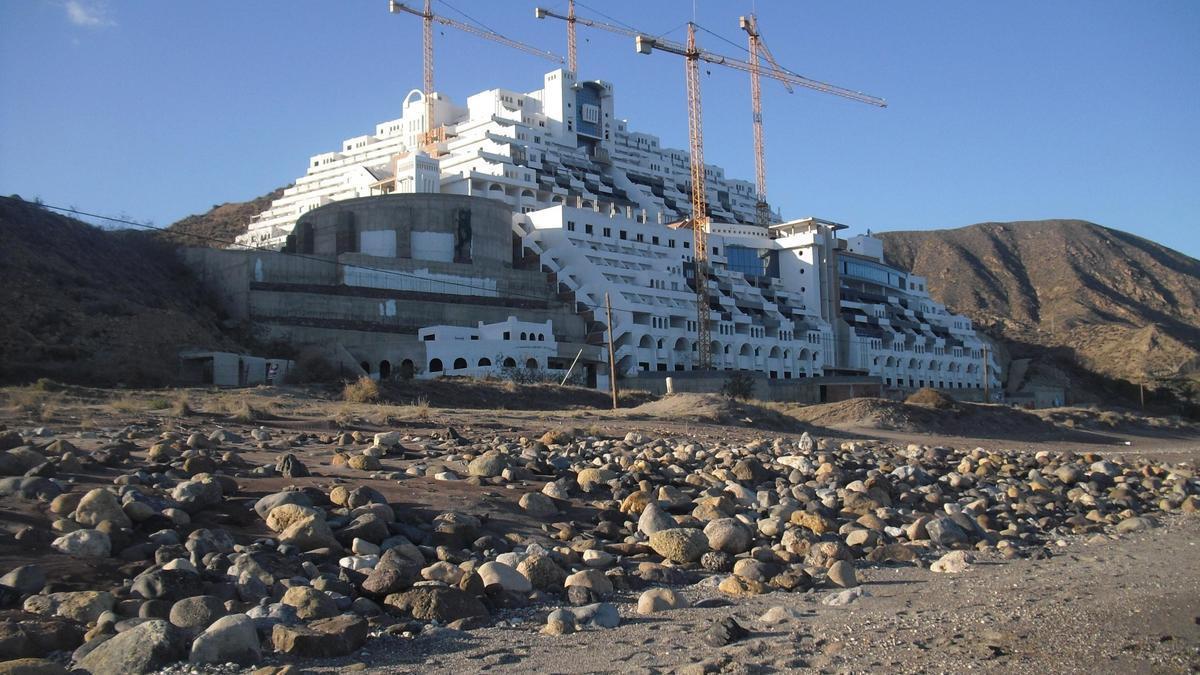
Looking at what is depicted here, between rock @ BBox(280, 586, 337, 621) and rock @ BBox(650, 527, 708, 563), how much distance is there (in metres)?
4.15

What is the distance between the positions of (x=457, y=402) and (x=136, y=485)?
2854cm

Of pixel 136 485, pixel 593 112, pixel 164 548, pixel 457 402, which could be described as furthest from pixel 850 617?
pixel 593 112

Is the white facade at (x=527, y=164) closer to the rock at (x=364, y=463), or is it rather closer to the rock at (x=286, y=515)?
the rock at (x=364, y=463)

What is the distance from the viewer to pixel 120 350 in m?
45.2

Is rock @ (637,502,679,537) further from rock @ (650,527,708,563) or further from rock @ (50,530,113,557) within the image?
rock @ (50,530,113,557)

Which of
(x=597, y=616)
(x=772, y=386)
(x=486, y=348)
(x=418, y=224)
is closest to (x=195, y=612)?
(x=597, y=616)

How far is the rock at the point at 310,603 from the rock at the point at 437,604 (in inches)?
22.0

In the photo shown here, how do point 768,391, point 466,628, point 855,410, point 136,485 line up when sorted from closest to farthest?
point 466,628
point 136,485
point 855,410
point 768,391

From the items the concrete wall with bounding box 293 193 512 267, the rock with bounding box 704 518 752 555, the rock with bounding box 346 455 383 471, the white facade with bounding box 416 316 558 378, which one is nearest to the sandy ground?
the rock with bounding box 346 455 383 471

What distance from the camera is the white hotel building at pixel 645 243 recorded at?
7681 centimetres

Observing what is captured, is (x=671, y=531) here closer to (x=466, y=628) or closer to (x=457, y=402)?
(x=466, y=628)

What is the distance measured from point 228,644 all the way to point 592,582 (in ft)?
12.0

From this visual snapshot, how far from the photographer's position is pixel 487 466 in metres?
14.6

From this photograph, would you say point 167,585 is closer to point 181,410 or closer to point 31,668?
point 31,668
